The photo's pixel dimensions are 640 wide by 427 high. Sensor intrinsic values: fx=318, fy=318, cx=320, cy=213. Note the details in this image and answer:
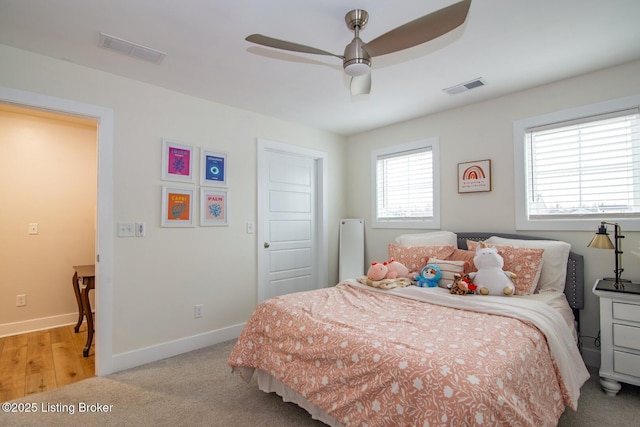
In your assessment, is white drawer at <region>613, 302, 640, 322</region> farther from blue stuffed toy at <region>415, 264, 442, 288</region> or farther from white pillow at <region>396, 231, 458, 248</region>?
white pillow at <region>396, 231, 458, 248</region>

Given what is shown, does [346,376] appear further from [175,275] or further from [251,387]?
[175,275]

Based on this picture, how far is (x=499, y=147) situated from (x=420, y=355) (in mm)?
2516

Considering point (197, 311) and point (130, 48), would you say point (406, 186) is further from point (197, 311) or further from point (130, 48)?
point (130, 48)

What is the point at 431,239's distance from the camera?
10.9ft

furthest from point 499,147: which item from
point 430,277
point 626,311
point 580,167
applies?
point 626,311

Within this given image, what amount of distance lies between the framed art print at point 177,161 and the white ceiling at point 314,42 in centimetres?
52

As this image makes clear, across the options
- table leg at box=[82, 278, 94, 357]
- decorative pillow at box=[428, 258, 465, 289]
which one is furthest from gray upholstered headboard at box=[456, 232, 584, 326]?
table leg at box=[82, 278, 94, 357]

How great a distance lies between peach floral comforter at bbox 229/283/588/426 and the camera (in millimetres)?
1233

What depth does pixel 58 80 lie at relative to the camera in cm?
237

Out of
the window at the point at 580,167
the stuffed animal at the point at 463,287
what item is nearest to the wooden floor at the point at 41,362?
the stuffed animal at the point at 463,287

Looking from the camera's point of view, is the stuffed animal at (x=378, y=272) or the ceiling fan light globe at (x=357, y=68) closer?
the ceiling fan light globe at (x=357, y=68)

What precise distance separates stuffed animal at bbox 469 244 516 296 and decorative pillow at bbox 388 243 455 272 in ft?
1.33

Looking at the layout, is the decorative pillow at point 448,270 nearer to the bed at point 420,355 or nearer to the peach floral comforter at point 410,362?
the bed at point 420,355

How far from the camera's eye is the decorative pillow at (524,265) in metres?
2.46
